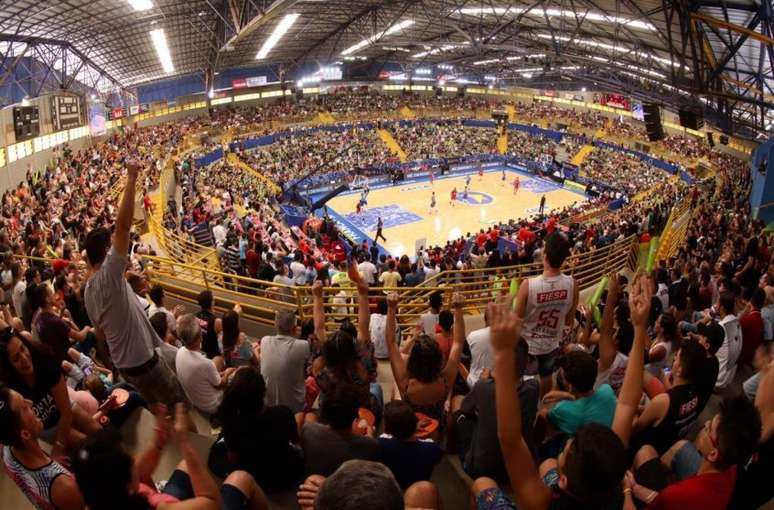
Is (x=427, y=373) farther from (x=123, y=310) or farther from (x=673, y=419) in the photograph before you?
(x=123, y=310)

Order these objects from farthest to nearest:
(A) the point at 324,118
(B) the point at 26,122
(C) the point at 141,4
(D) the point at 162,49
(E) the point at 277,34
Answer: (A) the point at 324,118 → (D) the point at 162,49 → (E) the point at 277,34 → (C) the point at 141,4 → (B) the point at 26,122

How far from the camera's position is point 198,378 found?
4453mm

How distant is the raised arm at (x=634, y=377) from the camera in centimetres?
282

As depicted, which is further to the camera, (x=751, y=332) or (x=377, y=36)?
(x=377, y=36)

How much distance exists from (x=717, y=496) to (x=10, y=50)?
37522mm

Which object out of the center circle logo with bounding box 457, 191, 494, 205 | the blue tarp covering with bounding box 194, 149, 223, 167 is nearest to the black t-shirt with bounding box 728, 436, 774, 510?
the center circle logo with bounding box 457, 191, 494, 205

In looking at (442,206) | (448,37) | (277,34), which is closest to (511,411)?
(442,206)

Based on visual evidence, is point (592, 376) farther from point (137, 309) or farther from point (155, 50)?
point (155, 50)

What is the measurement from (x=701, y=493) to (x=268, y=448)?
2542mm

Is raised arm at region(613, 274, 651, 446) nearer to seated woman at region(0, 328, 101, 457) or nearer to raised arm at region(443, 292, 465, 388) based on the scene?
raised arm at region(443, 292, 465, 388)

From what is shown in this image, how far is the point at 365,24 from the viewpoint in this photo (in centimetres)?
3744

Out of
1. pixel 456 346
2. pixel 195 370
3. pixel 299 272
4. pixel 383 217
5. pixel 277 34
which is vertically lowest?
pixel 383 217

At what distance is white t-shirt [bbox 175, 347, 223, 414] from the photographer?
172 inches

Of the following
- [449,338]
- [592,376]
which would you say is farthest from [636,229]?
[592,376]
